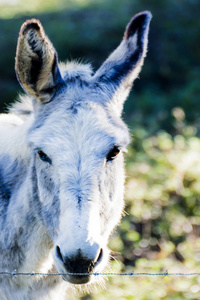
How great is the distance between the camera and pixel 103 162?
291cm

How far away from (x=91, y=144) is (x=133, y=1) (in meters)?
14.6

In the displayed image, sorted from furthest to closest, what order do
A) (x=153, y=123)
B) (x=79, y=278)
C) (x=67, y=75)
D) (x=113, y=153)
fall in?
1. (x=153, y=123)
2. (x=67, y=75)
3. (x=113, y=153)
4. (x=79, y=278)

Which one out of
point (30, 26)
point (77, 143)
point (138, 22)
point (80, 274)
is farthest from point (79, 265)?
point (138, 22)

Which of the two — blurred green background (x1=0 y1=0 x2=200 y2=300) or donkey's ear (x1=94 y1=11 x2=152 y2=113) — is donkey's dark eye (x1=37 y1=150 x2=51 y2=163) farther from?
blurred green background (x1=0 y1=0 x2=200 y2=300)

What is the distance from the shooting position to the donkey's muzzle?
8.29 feet

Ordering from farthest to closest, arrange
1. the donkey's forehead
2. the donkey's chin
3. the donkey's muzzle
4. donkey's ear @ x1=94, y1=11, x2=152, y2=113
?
donkey's ear @ x1=94, y1=11, x2=152, y2=113, the donkey's forehead, the donkey's chin, the donkey's muzzle

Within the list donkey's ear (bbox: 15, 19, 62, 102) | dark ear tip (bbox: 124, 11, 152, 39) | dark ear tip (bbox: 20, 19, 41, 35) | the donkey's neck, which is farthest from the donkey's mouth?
dark ear tip (bbox: 124, 11, 152, 39)

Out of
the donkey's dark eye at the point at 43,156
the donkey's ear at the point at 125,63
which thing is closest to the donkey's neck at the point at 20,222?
the donkey's dark eye at the point at 43,156

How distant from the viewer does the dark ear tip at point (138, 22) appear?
3462 mm

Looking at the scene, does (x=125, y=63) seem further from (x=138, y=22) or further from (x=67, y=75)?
(x=67, y=75)

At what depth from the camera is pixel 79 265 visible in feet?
8.43

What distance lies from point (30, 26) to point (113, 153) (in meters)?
1.10

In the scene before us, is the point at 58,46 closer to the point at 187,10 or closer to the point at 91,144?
the point at 187,10

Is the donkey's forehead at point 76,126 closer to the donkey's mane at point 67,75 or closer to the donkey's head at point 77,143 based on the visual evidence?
the donkey's head at point 77,143
